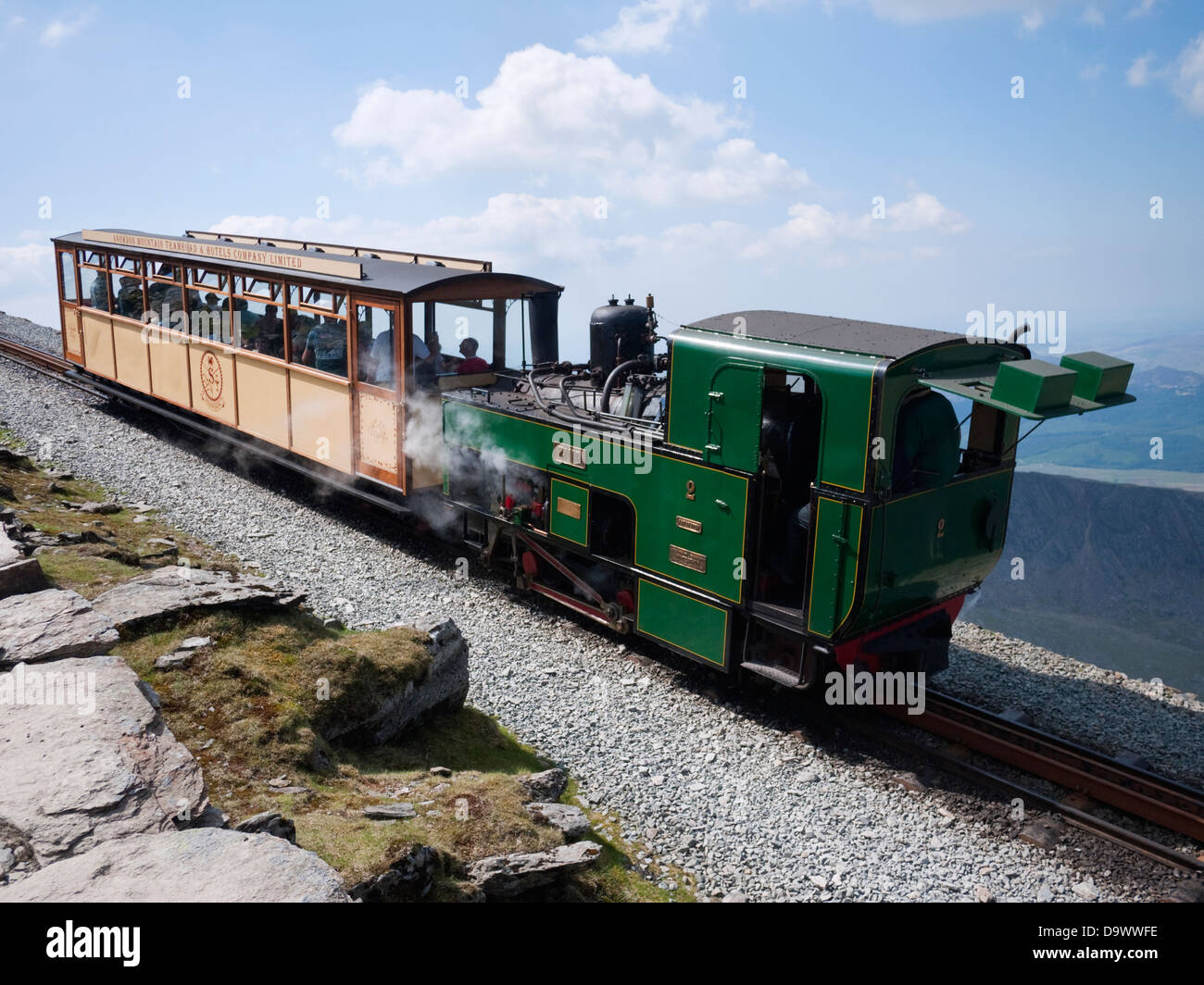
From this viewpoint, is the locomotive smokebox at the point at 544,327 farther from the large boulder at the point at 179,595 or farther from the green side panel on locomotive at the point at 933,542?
the green side panel on locomotive at the point at 933,542

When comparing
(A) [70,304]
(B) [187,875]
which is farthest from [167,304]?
(B) [187,875]

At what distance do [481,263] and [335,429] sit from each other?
2692mm

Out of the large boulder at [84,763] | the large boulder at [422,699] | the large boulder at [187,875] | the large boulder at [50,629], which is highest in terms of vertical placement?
the large boulder at [50,629]

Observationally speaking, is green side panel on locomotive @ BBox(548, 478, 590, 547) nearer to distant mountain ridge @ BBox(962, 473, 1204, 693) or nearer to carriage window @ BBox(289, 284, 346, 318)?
carriage window @ BBox(289, 284, 346, 318)

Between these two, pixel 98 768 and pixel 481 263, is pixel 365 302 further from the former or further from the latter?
pixel 98 768

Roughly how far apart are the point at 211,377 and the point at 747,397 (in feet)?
31.6

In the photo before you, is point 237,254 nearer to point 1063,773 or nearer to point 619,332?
point 619,332

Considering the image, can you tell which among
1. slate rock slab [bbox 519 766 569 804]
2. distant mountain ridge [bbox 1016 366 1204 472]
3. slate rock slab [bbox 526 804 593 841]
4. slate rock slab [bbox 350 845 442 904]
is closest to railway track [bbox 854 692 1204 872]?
slate rock slab [bbox 519 766 569 804]

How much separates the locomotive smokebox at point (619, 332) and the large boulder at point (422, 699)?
3.33m

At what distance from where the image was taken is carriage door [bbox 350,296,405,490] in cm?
1018

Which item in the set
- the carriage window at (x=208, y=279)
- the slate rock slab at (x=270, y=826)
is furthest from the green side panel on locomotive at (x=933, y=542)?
the carriage window at (x=208, y=279)

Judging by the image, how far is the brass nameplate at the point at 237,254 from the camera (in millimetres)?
10617

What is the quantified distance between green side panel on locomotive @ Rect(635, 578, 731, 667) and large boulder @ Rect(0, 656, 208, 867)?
13.5 ft

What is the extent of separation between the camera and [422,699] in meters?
6.75
